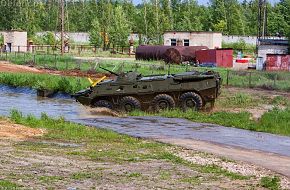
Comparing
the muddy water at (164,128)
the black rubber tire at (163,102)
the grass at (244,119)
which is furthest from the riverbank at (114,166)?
the black rubber tire at (163,102)

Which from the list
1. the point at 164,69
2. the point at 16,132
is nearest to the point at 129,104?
the point at 16,132

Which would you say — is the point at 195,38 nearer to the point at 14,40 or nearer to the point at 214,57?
the point at 214,57

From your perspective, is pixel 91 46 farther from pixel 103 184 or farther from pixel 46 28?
pixel 103 184

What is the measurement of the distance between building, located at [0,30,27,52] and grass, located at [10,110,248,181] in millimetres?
54370

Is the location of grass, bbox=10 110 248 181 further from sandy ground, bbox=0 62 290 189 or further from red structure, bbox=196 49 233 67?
red structure, bbox=196 49 233 67

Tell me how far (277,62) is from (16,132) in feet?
119

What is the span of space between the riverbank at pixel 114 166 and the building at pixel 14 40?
58.5 meters

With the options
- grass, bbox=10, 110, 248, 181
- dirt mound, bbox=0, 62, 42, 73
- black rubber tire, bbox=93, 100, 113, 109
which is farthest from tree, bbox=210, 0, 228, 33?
grass, bbox=10, 110, 248, 181

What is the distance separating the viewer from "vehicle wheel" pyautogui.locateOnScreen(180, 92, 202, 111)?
27828mm

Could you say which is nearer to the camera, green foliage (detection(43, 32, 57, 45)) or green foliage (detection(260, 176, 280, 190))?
green foliage (detection(260, 176, 280, 190))

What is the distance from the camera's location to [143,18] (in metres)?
92.9

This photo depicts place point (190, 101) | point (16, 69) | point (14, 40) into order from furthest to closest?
point (14, 40)
point (16, 69)
point (190, 101)

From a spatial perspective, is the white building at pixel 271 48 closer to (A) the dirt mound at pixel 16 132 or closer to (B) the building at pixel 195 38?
(B) the building at pixel 195 38

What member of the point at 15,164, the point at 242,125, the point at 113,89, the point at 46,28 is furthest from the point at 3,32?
the point at 15,164
